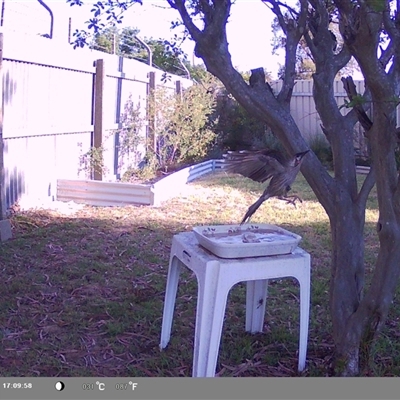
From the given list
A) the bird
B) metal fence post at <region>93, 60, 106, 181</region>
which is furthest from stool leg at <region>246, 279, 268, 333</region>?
metal fence post at <region>93, 60, 106, 181</region>

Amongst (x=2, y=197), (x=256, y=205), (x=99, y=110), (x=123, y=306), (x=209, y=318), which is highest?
(x=99, y=110)

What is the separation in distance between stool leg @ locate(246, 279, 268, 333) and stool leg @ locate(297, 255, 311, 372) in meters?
0.58

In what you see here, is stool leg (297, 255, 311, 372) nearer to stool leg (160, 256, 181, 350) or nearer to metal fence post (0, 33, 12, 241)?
stool leg (160, 256, 181, 350)

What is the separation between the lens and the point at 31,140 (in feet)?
25.7

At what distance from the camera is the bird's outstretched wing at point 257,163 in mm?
3082

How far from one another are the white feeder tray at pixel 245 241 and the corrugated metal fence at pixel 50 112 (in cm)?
432

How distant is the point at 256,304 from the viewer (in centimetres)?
402

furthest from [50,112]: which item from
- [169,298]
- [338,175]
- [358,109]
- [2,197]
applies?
[358,109]

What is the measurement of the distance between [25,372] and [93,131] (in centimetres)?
647

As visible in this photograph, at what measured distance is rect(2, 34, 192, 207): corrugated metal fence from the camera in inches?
290

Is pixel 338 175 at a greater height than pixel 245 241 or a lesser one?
greater

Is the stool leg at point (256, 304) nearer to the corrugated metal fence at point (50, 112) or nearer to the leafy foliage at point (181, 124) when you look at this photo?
the corrugated metal fence at point (50, 112)

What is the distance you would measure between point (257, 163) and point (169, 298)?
1149 millimetres

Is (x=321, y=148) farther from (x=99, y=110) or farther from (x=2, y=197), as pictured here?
(x=2, y=197)
